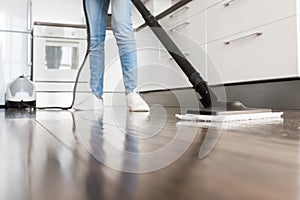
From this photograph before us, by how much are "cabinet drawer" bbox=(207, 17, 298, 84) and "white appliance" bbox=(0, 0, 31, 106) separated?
78.1 inches

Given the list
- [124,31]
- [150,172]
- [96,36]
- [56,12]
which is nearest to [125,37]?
[124,31]

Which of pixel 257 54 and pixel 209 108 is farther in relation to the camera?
pixel 257 54

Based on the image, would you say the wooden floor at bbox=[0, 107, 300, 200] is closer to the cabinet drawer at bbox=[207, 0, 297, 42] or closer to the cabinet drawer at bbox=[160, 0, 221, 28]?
the cabinet drawer at bbox=[207, 0, 297, 42]

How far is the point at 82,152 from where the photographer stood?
17.7 inches

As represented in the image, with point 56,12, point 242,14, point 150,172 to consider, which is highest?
point 56,12

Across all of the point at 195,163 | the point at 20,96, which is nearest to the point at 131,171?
the point at 195,163

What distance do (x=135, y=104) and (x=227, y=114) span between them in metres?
0.72

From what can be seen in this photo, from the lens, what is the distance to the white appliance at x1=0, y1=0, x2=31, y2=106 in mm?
3580

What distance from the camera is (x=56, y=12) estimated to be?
3.69m

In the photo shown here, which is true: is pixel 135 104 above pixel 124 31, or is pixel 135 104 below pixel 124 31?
below

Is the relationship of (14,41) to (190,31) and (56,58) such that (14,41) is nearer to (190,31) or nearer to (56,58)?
(56,58)

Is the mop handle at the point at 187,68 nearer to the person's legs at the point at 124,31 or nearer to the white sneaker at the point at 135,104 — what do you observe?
the person's legs at the point at 124,31

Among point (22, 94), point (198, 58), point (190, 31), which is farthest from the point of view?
point (22, 94)

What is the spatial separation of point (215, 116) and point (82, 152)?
2.05 feet
